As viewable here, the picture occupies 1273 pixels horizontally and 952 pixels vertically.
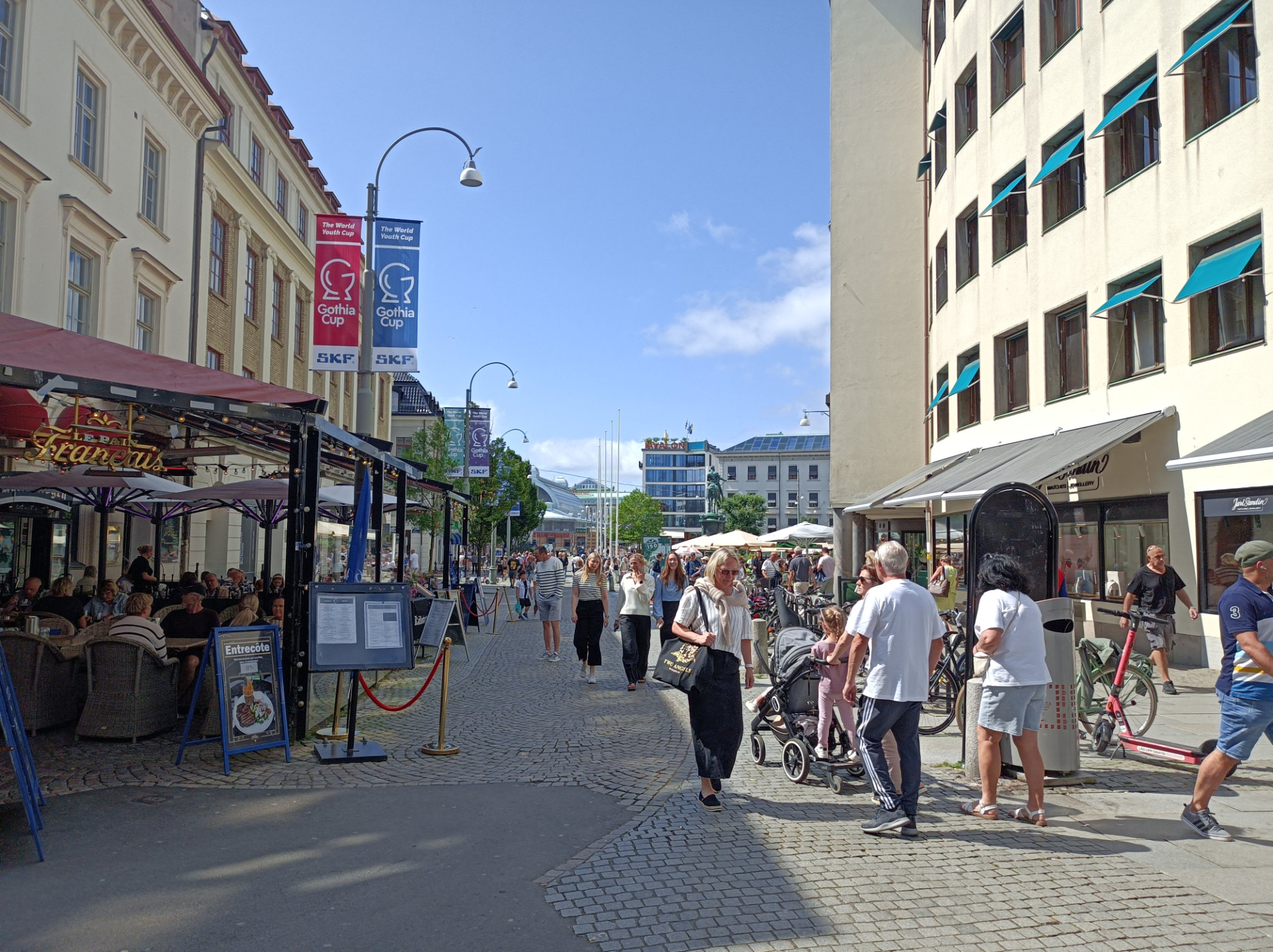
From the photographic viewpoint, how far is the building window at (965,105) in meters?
22.8

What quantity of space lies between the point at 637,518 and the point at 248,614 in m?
98.9

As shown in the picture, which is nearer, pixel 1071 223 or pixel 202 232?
pixel 1071 223

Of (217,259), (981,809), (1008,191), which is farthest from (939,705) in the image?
(217,259)

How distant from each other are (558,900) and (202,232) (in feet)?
76.1

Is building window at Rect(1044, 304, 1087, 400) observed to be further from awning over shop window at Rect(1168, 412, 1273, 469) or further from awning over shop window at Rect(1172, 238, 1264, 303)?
awning over shop window at Rect(1168, 412, 1273, 469)

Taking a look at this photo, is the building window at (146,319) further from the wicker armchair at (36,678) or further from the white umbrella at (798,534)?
the white umbrella at (798,534)

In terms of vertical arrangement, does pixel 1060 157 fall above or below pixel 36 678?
above

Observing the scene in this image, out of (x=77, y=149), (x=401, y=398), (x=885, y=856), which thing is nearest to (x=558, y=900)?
(x=885, y=856)

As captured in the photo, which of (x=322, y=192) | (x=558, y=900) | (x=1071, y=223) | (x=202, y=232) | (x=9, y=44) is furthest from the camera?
(x=322, y=192)

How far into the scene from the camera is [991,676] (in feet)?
19.8

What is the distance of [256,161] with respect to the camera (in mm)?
29250

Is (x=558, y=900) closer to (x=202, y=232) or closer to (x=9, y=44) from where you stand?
(x=9, y=44)

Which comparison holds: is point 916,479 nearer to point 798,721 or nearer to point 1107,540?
point 1107,540

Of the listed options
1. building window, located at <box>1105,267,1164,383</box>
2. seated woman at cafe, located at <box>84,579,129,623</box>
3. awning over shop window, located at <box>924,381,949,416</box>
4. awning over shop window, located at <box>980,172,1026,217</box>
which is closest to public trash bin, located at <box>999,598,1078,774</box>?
building window, located at <box>1105,267,1164,383</box>
